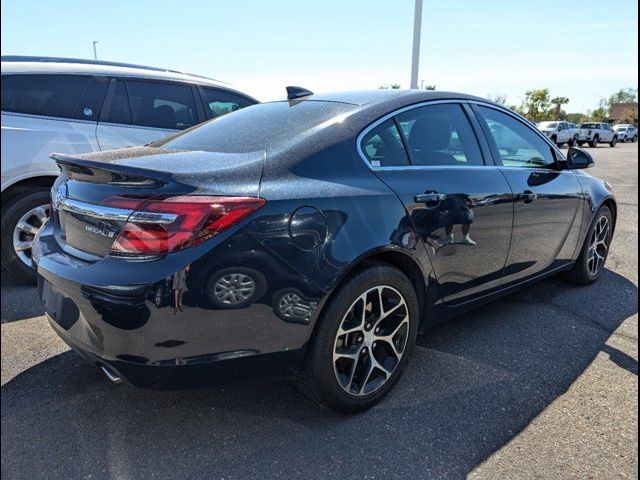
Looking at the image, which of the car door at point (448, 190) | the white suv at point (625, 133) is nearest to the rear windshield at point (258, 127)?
the car door at point (448, 190)

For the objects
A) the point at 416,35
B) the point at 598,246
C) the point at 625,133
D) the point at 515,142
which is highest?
the point at 416,35

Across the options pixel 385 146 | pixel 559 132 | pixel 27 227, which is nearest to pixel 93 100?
pixel 27 227

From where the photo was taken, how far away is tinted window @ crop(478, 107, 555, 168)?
331cm

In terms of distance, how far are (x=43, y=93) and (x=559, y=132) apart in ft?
103

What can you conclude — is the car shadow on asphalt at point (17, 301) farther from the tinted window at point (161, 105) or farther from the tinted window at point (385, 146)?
the tinted window at point (385, 146)

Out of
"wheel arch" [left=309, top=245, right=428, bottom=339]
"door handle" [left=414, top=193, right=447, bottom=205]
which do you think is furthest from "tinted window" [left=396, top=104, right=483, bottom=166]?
"wheel arch" [left=309, top=245, right=428, bottom=339]

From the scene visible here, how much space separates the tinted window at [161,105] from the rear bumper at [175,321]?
304cm

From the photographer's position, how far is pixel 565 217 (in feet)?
12.2

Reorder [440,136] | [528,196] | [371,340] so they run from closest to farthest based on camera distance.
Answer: [371,340] → [440,136] → [528,196]

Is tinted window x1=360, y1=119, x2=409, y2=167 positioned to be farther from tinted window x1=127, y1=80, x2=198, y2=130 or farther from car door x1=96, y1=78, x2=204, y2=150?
tinted window x1=127, y1=80, x2=198, y2=130

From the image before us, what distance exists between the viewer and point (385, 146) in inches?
102

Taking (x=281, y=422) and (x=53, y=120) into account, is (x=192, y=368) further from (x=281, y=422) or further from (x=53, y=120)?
(x=53, y=120)

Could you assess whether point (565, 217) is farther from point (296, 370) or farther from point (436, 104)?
point (296, 370)

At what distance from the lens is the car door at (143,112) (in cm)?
454
